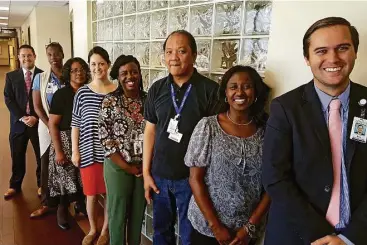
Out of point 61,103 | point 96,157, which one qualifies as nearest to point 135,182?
point 96,157

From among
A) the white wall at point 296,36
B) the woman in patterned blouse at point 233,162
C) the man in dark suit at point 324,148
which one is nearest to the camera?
the man in dark suit at point 324,148

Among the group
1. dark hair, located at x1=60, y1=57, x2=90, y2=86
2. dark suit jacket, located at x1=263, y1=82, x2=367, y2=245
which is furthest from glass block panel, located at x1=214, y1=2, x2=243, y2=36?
dark hair, located at x1=60, y1=57, x2=90, y2=86

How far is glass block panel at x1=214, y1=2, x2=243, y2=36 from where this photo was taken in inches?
63.7

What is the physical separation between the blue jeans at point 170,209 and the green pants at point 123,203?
0.87ft

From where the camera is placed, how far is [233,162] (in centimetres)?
131

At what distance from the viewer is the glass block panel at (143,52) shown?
8.04 feet

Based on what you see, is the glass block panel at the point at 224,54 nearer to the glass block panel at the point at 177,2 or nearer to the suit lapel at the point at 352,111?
the glass block panel at the point at 177,2

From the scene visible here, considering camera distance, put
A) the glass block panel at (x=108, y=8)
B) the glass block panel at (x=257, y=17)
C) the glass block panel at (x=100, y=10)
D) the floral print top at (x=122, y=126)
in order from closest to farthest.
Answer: the glass block panel at (x=257, y=17) < the floral print top at (x=122, y=126) < the glass block panel at (x=108, y=8) < the glass block panel at (x=100, y=10)

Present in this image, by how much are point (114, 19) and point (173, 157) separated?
1.86 m

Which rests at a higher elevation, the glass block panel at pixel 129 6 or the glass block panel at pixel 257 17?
the glass block panel at pixel 129 6

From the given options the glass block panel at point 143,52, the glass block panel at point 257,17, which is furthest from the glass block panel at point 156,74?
the glass block panel at point 257,17

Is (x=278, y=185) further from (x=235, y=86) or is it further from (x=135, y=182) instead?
(x=135, y=182)

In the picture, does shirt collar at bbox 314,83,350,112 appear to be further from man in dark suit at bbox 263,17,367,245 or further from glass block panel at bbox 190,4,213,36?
glass block panel at bbox 190,4,213,36

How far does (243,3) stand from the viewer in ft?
5.19
